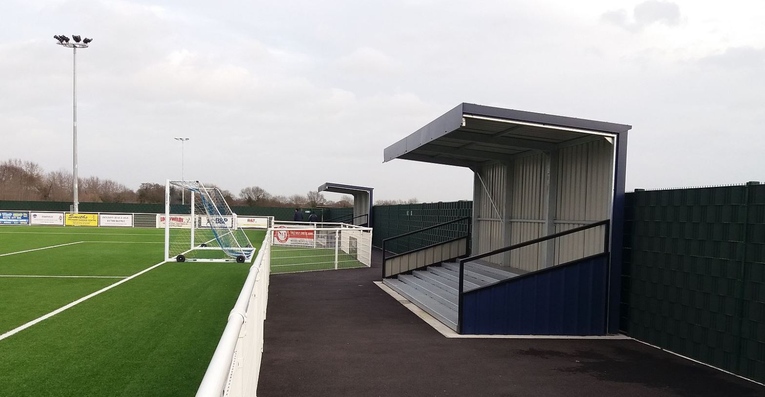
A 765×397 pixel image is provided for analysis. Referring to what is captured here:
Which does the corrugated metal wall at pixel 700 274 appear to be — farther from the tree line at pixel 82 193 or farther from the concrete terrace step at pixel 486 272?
the tree line at pixel 82 193

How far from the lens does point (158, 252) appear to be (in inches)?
842

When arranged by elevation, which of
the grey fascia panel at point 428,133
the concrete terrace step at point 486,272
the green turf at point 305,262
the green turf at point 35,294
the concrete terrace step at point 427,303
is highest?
the grey fascia panel at point 428,133

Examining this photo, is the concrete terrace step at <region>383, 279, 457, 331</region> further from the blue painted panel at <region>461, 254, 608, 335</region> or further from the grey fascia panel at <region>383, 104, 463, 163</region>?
the grey fascia panel at <region>383, 104, 463, 163</region>

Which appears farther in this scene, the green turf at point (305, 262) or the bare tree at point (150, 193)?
the bare tree at point (150, 193)

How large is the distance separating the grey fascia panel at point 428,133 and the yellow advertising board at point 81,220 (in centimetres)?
3683

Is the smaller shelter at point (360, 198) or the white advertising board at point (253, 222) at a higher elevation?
the smaller shelter at point (360, 198)

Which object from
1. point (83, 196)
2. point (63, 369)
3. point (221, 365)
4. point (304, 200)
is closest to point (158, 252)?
point (63, 369)

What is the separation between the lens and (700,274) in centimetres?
680

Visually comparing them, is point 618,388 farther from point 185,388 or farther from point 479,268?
point 479,268

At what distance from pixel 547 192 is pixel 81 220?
41299 millimetres

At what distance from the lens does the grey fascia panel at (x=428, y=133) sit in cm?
816

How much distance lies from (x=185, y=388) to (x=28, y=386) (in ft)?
5.19

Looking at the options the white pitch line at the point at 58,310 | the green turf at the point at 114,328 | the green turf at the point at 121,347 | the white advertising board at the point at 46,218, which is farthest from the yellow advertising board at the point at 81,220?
the green turf at the point at 121,347

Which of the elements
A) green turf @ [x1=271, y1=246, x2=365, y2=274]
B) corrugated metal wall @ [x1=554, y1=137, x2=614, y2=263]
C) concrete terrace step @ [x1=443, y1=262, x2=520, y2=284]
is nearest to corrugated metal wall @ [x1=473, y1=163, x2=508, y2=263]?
concrete terrace step @ [x1=443, y1=262, x2=520, y2=284]
